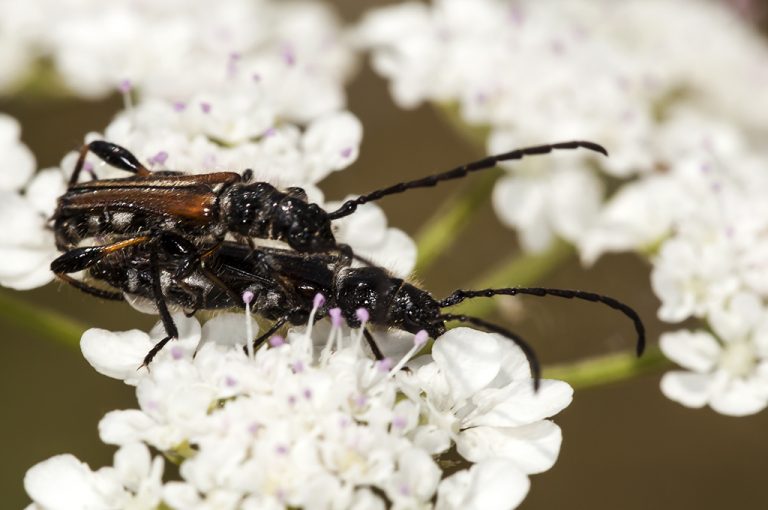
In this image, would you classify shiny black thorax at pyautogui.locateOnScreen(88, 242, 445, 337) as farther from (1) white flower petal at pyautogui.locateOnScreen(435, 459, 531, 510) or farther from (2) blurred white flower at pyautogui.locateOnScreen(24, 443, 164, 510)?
(2) blurred white flower at pyautogui.locateOnScreen(24, 443, 164, 510)

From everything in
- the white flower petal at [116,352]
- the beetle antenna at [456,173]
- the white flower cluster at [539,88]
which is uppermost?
the white flower cluster at [539,88]

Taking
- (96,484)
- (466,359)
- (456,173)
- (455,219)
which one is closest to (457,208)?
(455,219)

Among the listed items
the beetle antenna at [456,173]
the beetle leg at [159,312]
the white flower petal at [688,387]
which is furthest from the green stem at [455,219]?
the beetle leg at [159,312]

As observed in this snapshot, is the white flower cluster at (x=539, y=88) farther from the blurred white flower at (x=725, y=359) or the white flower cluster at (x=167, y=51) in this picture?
the blurred white flower at (x=725, y=359)

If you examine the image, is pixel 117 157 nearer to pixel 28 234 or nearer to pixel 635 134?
pixel 28 234

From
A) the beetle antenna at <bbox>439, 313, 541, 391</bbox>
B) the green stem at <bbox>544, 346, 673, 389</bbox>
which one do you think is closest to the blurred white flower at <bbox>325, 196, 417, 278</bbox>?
the beetle antenna at <bbox>439, 313, 541, 391</bbox>

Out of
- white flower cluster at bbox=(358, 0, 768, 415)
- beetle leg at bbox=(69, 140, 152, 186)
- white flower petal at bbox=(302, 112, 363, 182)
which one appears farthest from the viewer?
white flower petal at bbox=(302, 112, 363, 182)

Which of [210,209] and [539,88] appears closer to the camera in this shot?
[210,209]
